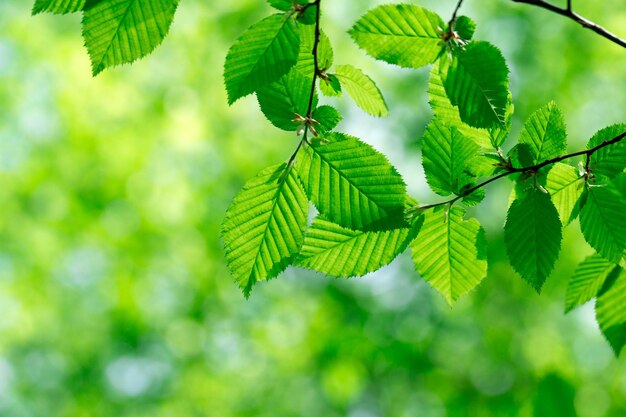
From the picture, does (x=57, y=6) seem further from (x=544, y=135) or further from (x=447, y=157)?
(x=544, y=135)

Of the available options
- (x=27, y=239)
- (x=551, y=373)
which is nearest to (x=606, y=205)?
(x=551, y=373)

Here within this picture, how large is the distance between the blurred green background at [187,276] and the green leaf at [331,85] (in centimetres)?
628

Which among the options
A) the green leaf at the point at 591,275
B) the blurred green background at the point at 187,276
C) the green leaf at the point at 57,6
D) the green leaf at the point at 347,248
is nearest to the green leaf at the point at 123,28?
the green leaf at the point at 57,6

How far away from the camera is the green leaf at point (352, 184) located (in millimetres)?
623

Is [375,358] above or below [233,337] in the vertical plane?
below

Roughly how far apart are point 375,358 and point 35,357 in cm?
437

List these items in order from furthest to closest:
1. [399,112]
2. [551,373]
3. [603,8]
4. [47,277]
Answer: [399,112], [603,8], [47,277], [551,373]

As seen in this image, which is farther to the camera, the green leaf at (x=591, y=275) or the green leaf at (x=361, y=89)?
the green leaf at (x=591, y=275)

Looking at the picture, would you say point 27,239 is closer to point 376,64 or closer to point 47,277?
point 47,277

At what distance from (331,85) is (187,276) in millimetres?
7039

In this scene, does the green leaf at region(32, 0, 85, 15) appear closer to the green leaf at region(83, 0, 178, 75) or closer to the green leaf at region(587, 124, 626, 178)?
the green leaf at region(83, 0, 178, 75)

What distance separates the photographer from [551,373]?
68 cm

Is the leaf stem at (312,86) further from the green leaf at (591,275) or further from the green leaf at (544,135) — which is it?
the green leaf at (591,275)

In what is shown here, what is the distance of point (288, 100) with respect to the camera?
0.68 m
